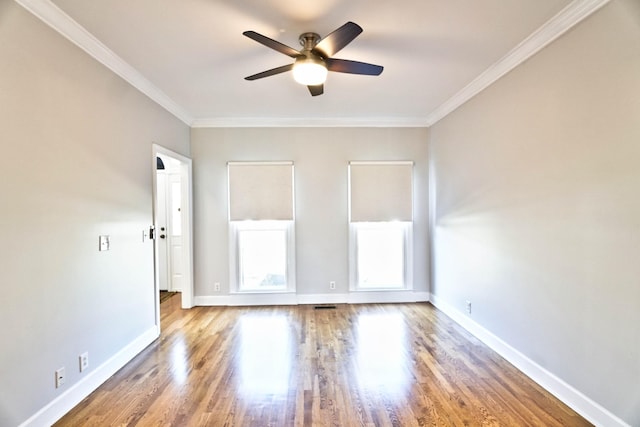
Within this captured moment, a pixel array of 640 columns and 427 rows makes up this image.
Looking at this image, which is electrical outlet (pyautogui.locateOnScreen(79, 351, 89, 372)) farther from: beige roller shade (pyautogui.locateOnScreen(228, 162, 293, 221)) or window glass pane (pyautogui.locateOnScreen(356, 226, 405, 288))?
window glass pane (pyautogui.locateOnScreen(356, 226, 405, 288))

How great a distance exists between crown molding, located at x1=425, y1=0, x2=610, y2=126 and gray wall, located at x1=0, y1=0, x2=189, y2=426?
3.47 metres

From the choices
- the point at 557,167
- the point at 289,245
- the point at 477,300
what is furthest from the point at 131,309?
the point at 557,167

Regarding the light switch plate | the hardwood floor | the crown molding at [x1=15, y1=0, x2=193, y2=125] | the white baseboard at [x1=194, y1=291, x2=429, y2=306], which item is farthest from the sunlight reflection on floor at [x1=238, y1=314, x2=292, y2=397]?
the crown molding at [x1=15, y1=0, x2=193, y2=125]

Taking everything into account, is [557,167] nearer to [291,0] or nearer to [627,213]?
[627,213]

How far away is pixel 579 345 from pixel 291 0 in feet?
9.87

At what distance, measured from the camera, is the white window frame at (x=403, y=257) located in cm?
470

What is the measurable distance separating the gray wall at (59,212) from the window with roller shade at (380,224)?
9.25 ft

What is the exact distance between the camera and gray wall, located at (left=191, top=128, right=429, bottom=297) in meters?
4.61

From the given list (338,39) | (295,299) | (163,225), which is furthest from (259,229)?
(338,39)

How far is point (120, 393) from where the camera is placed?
2.44 meters

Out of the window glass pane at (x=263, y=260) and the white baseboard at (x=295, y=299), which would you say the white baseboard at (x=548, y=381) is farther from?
the window glass pane at (x=263, y=260)

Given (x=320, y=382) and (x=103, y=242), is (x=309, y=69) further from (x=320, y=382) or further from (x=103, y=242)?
(x=320, y=382)

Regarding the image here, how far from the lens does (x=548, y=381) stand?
7.89 ft

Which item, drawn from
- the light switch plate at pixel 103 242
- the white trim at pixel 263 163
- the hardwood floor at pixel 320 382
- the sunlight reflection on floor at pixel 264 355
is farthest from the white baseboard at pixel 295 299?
the light switch plate at pixel 103 242
